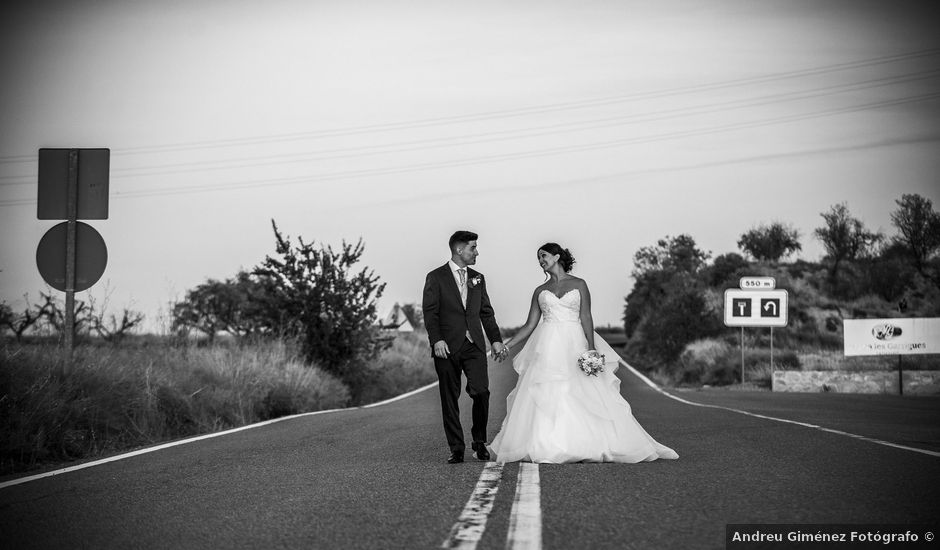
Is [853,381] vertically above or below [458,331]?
below

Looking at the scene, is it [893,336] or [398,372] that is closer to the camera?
[893,336]

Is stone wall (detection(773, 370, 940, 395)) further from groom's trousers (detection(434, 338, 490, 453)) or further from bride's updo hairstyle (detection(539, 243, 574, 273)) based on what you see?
groom's trousers (detection(434, 338, 490, 453))

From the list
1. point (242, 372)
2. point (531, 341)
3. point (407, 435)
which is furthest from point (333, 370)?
point (531, 341)

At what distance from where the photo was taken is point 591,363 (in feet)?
31.0

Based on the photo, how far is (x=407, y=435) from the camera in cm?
1145

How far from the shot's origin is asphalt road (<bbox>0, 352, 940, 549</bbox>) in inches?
218

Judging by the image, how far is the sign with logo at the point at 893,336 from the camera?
88.6 feet

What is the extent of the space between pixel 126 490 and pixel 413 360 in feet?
111

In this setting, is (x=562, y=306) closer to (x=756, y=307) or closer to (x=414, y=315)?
(x=756, y=307)

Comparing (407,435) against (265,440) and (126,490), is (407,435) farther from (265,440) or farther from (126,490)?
(126,490)

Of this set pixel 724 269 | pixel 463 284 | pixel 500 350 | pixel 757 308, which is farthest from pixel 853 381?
pixel 724 269

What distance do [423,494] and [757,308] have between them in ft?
80.1

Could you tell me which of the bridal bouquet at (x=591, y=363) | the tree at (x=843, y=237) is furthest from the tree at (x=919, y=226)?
the bridal bouquet at (x=591, y=363)

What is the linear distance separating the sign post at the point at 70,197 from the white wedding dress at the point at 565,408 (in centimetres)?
580
